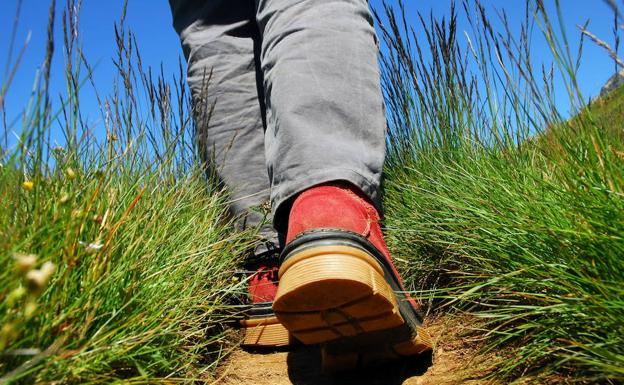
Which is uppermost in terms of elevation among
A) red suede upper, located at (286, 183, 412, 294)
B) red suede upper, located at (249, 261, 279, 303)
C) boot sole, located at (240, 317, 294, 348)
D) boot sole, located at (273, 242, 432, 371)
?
red suede upper, located at (286, 183, 412, 294)

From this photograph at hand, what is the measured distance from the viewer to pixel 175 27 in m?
1.92

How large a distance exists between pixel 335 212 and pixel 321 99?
29 centimetres

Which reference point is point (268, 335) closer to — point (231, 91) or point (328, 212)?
point (328, 212)

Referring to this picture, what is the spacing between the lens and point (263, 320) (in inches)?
60.0

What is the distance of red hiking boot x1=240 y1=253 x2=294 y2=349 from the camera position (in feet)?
4.98

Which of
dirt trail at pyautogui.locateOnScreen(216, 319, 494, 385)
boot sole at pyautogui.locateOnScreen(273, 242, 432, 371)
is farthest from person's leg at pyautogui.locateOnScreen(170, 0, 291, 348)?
boot sole at pyautogui.locateOnScreen(273, 242, 432, 371)

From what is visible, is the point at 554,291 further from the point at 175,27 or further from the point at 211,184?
the point at 175,27

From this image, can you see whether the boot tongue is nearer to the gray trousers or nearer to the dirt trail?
the gray trousers

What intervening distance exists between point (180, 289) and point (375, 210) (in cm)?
49

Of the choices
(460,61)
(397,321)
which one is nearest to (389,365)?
(397,321)

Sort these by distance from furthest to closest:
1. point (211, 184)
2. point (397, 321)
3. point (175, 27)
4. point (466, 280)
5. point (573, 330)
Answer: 1. point (175, 27)
2. point (211, 184)
3. point (466, 280)
4. point (397, 321)
5. point (573, 330)

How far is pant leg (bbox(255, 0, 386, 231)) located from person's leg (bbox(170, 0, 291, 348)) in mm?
471

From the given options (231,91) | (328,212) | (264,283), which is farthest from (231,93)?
(328,212)

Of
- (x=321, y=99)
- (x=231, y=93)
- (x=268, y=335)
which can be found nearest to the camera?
(x=321, y=99)
